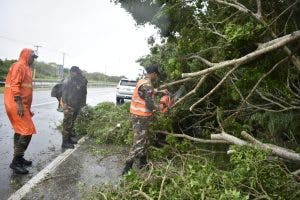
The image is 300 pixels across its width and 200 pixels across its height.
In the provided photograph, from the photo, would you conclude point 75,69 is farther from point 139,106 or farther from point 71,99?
point 139,106

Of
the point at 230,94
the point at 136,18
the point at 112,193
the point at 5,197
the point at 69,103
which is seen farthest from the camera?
the point at 136,18

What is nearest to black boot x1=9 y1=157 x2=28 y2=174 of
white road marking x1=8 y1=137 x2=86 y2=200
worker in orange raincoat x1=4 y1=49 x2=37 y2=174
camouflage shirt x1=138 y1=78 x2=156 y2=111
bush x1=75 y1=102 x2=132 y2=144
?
worker in orange raincoat x1=4 y1=49 x2=37 y2=174

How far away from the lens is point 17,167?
23.1 feet

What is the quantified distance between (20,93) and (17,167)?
1.21 m

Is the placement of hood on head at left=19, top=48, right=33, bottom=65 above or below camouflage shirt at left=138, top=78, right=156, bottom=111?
above

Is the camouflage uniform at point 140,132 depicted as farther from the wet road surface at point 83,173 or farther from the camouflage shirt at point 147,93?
the wet road surface at point 83,173

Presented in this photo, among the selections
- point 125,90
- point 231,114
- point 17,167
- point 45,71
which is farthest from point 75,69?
point 45,71

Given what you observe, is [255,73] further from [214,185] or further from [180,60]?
[214,185]

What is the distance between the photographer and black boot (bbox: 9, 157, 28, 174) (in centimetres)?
696

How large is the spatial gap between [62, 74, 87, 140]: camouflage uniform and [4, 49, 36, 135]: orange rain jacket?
2347 mm

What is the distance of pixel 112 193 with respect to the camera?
5.02 meters

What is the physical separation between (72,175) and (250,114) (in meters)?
3.31

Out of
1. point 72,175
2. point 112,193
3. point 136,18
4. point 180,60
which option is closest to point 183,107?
point 180,60

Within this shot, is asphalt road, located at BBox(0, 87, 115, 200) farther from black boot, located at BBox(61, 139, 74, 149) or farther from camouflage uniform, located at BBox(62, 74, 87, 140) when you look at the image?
camouflage uniform, located at BBox(62, 74, 87, 140)
